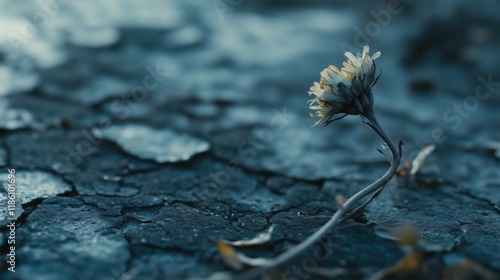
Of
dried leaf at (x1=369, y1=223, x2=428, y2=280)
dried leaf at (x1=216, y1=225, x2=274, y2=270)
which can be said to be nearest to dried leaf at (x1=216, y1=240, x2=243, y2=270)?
dried leaf at (x1=216, y1=225, x2=274, y2=270)

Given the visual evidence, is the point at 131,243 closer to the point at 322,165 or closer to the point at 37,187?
the point at 37,187

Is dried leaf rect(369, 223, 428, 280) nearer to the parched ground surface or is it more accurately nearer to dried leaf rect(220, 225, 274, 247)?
the parched ground surface

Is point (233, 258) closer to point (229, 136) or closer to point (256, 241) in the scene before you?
point (256, 241)

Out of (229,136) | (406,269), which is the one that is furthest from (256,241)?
(229,136)

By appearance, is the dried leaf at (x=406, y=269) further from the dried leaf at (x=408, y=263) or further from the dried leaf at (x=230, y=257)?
the dried leaf at (x=230, y=257)

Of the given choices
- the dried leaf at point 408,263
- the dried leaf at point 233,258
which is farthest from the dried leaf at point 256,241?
the dried leaf at point 408,263
